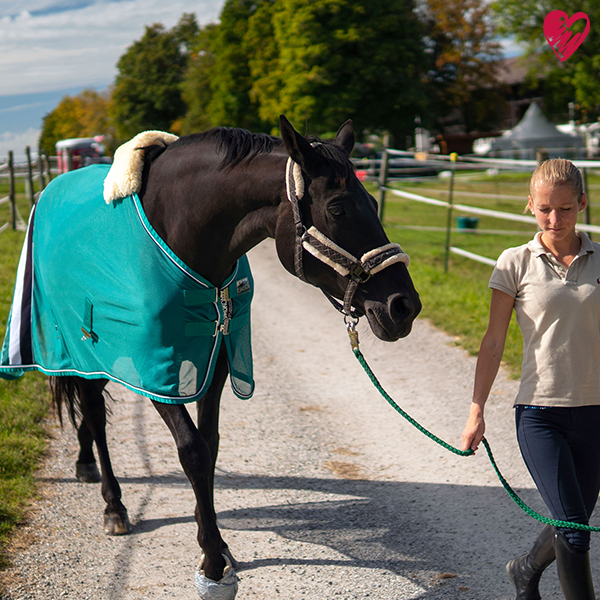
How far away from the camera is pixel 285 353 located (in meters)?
6.08

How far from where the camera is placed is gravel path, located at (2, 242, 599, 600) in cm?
277

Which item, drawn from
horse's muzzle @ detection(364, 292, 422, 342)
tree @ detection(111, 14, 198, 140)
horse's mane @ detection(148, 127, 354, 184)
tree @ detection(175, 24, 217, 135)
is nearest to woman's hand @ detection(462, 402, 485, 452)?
horse's muzzle @ detection(364, 292, 422, 342)

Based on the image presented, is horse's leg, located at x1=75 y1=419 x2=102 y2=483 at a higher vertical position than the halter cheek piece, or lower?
lower

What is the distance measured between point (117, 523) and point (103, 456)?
36 cm

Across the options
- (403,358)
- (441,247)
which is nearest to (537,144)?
(441,247)

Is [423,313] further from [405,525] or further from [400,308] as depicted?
[400,308]

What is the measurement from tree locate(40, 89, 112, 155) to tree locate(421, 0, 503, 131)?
35.4 m

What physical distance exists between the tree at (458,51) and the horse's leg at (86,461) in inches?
1532

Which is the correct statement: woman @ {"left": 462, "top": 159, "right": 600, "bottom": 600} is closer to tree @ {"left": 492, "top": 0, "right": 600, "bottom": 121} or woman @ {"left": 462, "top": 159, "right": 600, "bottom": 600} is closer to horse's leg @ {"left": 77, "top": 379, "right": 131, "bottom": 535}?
horse's leg @ {"left": 77, "top": 379, "right": 131, "bottom": 535}

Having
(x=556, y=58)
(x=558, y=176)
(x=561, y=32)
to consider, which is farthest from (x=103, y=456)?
(x=556, y=58)

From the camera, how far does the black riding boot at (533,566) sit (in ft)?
7.70

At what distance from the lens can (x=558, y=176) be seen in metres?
2.14

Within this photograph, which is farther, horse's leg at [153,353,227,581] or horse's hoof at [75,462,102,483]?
horse's hoof at [75,462,102,483]

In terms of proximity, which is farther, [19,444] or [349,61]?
[349,61]
